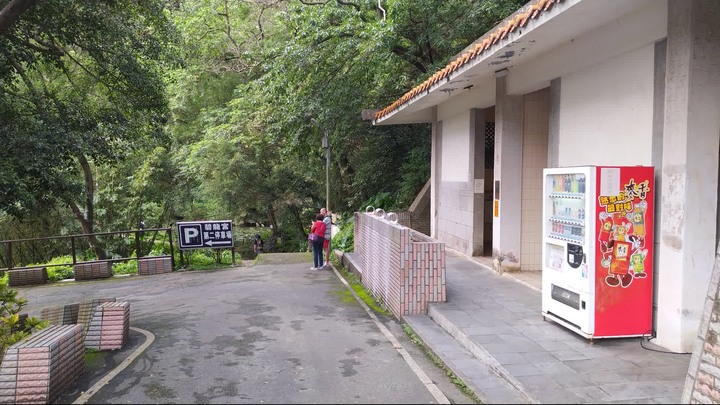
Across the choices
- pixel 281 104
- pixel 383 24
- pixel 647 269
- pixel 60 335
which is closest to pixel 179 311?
pixel 60 335

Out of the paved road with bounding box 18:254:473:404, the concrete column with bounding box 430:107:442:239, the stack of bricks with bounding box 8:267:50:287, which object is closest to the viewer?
the paved road with bounding box 18:254:473:404

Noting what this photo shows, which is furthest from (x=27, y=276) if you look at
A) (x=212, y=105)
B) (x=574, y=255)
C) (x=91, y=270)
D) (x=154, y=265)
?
(x=574, y=255)

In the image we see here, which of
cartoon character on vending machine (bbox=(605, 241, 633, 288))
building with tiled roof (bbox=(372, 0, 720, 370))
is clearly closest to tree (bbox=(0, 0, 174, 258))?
building with tiled roof (bbox=(372, 0, 720, 370))

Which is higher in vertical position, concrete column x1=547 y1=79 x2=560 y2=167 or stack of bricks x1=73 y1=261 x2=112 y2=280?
concrete column x1=547 y1=79 x2=560 y2=167

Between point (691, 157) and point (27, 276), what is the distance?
1610 cm

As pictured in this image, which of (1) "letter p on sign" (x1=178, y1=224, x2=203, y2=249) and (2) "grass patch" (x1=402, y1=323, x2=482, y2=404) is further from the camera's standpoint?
(1) "letter p on sign" (x1=178, y1=224, x2=203, y2=249)

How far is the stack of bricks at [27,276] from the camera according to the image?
47.4 ft

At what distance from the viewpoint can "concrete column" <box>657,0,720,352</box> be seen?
16.6ft

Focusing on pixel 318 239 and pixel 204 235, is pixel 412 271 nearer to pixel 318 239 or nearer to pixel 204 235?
pixel 318 239

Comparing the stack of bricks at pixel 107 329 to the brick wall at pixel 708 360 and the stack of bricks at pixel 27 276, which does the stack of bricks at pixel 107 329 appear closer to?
the brick wall at pixel 708 360

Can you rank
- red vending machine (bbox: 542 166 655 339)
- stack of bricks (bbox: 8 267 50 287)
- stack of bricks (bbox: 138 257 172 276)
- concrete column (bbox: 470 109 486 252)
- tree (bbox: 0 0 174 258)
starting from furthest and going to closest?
1. stack of bricks (bbox: 138 257 172 276)
2. stack of bricks (bbox: 8 267 50 287)
3. concrete column (bbox: 470 109 486 252)
4. tree (bbox: 0 0 174 258)
5. red vending machine (bbox: 542 166 655 339)

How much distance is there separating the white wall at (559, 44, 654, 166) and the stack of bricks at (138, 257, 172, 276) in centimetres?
1209

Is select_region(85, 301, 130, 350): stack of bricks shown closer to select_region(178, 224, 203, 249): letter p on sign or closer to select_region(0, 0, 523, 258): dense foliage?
select_region(0, 0, 523, 258): dense foliage

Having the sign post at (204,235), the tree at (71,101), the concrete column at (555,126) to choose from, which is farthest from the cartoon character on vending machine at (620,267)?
the sign post at (204,235)
